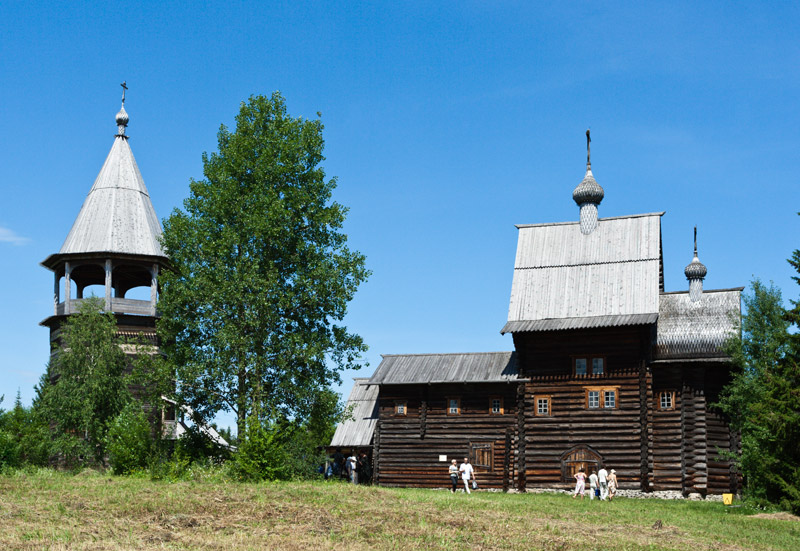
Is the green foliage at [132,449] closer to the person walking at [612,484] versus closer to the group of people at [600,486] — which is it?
the group of people at [600,486]

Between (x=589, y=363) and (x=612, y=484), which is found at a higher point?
(x=589, y=363)

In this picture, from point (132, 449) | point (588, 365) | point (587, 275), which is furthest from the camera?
point (587, 275)

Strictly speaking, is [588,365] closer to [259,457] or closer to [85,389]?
[259,457]

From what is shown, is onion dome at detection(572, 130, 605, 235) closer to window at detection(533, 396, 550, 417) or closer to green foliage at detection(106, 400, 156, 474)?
window at detection(533, 396, 550, 417)

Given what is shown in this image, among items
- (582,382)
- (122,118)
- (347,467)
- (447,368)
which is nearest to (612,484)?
(582,382)

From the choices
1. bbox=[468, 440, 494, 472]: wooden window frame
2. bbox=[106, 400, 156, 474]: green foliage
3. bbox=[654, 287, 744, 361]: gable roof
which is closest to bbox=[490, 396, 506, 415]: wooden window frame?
bbox=[468, 440, 494, 472]: wooden window frame

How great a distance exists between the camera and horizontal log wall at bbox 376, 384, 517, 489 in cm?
3981

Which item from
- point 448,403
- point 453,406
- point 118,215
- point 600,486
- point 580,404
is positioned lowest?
point 600,486

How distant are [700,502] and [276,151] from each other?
20641 mm

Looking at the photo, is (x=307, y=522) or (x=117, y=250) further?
(x=117, y=250)

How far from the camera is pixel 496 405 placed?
40.2 metres

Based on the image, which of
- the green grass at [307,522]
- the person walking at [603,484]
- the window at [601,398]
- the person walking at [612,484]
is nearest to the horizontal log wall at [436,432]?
the window at [601,398]

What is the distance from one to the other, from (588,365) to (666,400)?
3446 mm

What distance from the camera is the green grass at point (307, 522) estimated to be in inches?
663
